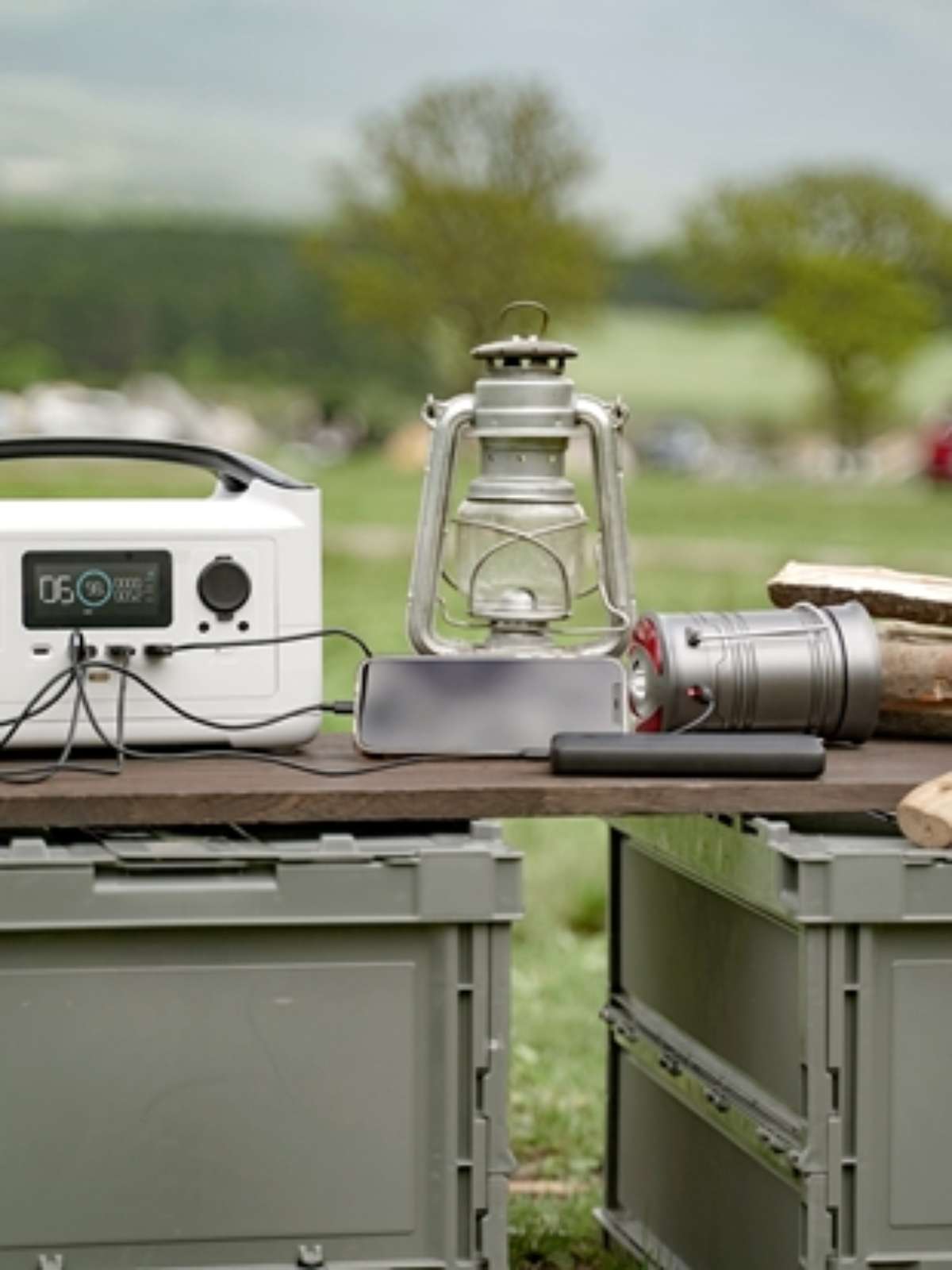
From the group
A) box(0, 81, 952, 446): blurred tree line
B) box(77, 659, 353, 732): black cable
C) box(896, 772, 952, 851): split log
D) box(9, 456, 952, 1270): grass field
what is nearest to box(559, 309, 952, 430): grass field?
box(0, 81, 952, 446): blurred tree line

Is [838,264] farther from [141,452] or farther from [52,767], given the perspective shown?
[52,767]

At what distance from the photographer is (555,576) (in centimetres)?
230

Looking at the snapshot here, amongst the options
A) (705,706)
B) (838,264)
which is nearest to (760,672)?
(705,706)

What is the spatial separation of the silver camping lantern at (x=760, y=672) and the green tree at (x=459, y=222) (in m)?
16.5

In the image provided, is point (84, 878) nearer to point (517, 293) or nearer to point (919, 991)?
point (919, 991)

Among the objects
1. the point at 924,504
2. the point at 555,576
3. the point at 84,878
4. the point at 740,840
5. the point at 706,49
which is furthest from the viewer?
the point at 706,49

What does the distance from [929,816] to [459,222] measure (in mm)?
18096

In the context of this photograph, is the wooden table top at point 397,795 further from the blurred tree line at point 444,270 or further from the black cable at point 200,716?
the blurred tree line at point 444,270

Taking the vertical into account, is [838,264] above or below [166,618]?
above

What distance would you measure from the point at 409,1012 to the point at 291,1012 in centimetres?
10

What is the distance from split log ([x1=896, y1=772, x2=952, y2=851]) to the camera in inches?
73.8

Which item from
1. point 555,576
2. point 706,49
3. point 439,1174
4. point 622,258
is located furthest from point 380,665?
point 706,49

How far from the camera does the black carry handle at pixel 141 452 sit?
2.16 m

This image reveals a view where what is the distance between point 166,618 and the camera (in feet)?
6.70
